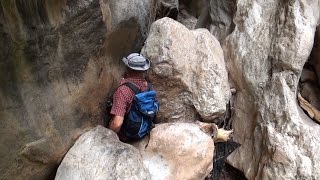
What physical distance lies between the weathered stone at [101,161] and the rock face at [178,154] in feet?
0.87

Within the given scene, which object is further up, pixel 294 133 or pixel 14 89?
pixel 14 89

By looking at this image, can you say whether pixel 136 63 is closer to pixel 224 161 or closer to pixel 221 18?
pixel 224 161

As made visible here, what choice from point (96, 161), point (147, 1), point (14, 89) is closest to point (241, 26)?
point (147, 1)

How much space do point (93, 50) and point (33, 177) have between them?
6.59ft

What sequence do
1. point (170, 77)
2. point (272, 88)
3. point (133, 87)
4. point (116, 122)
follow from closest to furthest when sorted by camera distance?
1. point (116, 122)
2. point (133, 87)
3. point (170, 77)
4. point (272, 88)

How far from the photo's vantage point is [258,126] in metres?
6.82

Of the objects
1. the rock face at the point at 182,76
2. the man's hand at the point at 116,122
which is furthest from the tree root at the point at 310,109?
the man's hand at the point at 116,122

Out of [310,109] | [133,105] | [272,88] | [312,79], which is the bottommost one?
[310,109]

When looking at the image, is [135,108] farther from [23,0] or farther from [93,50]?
[23,0]

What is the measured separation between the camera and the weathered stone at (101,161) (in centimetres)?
519

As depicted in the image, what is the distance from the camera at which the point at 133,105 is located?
576 cm

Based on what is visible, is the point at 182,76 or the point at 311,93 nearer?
the point at 182,76

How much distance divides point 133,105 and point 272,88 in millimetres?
2625

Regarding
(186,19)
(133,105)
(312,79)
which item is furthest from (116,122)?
(186,19)
